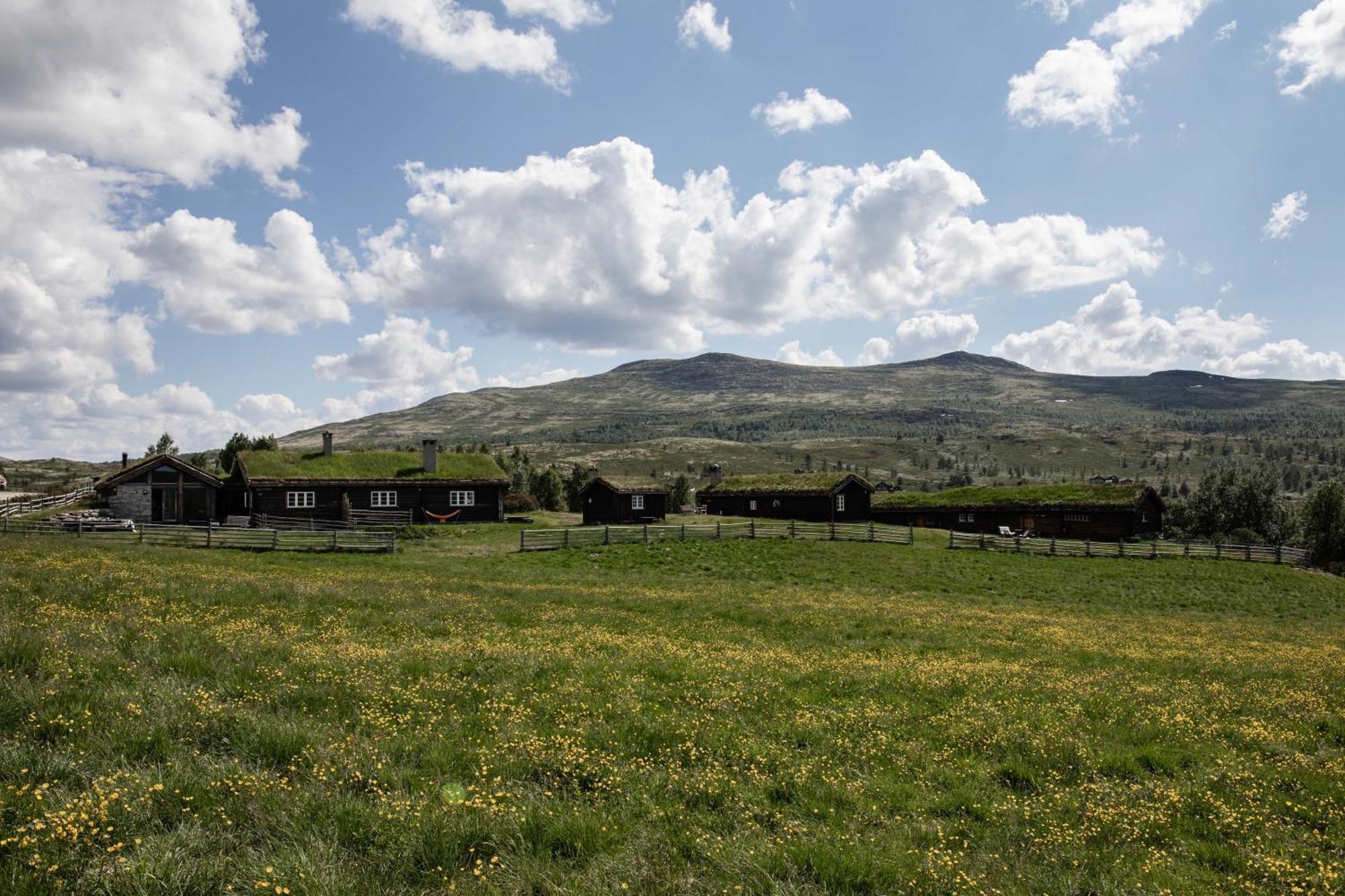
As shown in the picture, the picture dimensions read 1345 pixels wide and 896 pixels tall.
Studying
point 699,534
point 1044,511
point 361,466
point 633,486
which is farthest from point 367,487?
point 1044,511

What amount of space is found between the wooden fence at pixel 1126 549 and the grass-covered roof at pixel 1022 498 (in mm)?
12010

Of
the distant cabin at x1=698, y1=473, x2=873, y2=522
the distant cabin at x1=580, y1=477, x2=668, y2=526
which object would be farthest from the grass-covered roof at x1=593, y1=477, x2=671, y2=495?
the distant cabin at x1=698, y1=473, x2=873, y2=522

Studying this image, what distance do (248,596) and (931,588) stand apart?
1142 inches

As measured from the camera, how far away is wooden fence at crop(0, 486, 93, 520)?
169 ft

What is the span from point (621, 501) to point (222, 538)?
32.5 meters

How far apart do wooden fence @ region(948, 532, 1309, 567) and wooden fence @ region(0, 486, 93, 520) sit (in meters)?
64.5

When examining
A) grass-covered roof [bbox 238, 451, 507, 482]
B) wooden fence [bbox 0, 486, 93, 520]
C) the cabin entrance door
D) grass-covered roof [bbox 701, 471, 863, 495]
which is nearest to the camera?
wooden fence [bbox 0, 486, 93, 520]

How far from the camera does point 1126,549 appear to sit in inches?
1909

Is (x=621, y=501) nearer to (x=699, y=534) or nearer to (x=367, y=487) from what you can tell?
(x=699, y=534)

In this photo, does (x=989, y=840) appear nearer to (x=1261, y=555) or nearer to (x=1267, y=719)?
(x=1267, y=719)

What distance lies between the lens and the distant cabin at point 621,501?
206 ft

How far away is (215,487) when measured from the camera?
181ft

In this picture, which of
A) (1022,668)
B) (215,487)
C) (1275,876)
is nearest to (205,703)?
(1275,876)

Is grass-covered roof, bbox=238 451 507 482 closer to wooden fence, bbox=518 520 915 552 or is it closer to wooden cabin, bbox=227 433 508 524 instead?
wooden cabin, bbox=227 433 508 524
